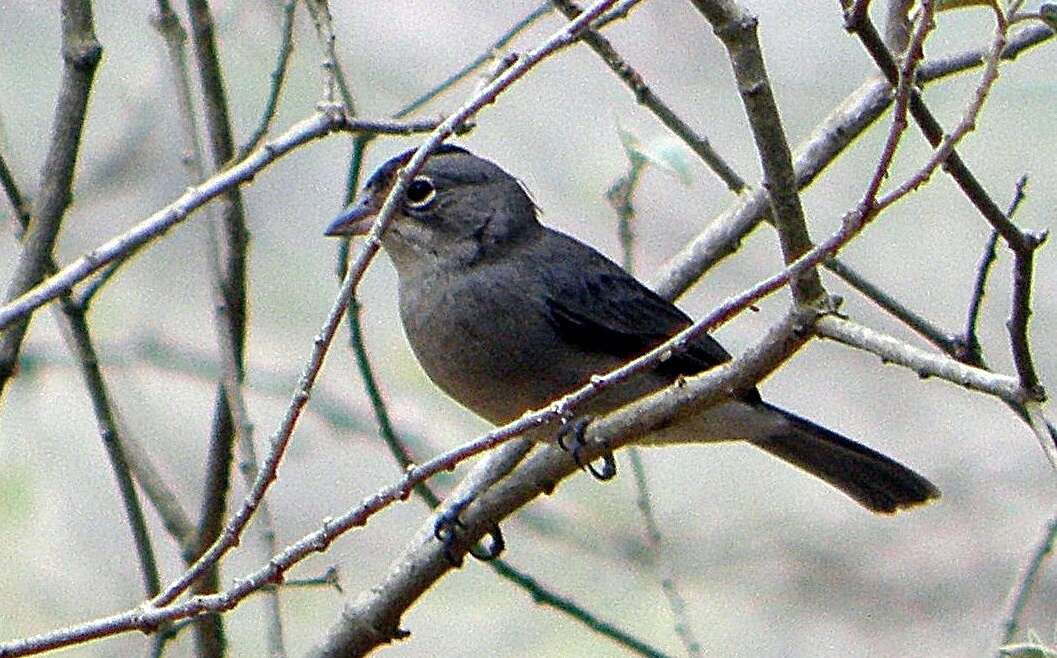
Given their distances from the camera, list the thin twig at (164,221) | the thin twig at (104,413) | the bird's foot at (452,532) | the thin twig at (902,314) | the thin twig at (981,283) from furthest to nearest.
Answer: the bird's foot at (452,532)
the thin twig at (104,413)
the thin twig at (902,314)
the thin twig at (981,283)
the thin twig at (164,221)

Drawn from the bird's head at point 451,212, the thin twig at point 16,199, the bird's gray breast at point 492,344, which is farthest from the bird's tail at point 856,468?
the thin twig at point 16,199

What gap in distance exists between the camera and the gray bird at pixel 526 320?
5648 mm

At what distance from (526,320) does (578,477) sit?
307 cm

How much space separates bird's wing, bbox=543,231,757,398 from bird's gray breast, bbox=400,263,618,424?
50 millimetres

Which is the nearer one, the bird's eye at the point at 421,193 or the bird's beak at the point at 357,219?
the bird's beak at the point at 357,219

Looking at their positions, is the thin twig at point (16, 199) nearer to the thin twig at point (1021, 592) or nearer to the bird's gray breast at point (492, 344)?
the bird's gray breast at point (492, 344)

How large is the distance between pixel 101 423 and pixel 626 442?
1.37 metres

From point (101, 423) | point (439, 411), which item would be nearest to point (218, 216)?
point (101, 423)

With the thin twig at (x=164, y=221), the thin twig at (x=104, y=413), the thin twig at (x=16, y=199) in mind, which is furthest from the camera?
the thin twig at (x=104, y=413)

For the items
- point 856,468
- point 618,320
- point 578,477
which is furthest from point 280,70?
point 578,477

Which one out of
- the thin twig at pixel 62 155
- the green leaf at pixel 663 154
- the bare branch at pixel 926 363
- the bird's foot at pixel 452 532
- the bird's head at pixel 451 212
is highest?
the bird's head at pixel 451 212

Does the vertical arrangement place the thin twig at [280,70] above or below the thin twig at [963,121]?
above

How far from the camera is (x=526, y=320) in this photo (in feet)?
19.0

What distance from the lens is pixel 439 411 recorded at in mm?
8414
